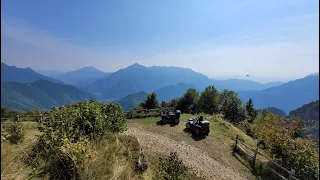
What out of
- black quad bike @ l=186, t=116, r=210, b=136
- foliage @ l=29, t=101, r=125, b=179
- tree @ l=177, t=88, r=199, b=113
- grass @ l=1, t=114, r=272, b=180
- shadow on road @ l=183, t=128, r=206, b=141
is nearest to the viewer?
grass @ l=1, t=114, r=272, b=180

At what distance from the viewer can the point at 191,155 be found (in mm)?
11531

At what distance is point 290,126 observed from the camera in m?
13.8

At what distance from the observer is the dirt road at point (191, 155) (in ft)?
32.9

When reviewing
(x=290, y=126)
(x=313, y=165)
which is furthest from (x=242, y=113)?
(x=313, y=165)

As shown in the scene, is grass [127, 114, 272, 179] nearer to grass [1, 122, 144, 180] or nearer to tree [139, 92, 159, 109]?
grass [1, 122, 144, 180]

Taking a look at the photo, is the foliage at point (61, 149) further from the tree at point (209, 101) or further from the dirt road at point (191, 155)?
the tree at point (209, 101)

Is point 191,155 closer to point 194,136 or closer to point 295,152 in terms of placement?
point 194,136

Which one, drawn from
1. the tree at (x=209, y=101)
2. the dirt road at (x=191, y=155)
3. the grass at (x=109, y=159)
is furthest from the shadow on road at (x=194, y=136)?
the tree at (x=209, y=101)

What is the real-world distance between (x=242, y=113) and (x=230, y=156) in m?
23.8

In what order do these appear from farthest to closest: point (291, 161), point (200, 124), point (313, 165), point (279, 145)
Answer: point (200, 124), point (279, 145), point (291, 161), point (313, 165)

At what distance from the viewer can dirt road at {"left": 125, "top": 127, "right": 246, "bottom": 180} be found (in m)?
10.0

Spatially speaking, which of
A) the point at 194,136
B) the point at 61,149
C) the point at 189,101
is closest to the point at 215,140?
the point at 194,136

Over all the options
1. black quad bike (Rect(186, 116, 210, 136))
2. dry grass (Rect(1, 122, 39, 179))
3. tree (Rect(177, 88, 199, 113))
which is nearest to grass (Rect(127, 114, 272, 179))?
→ black quad bike (Rect(186, 116, 210, 136))

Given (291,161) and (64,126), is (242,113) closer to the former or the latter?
(291,161)
